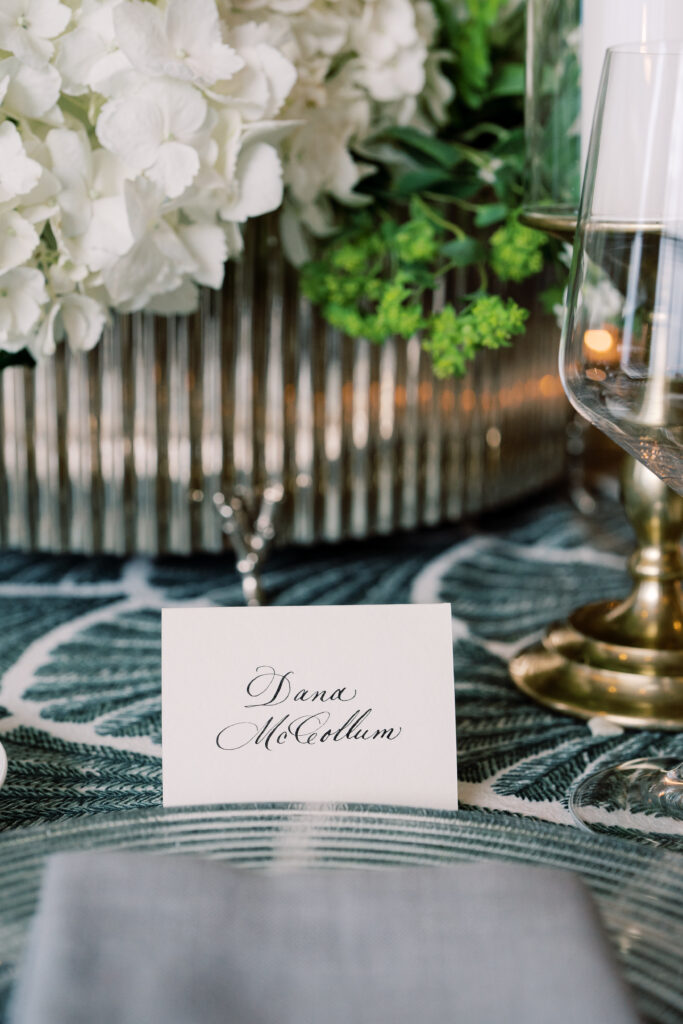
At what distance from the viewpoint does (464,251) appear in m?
0.49

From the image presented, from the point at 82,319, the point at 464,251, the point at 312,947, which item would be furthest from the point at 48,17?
the point at 312,947

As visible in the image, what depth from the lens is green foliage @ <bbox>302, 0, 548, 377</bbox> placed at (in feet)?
1.59

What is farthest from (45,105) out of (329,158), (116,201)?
(329,158)

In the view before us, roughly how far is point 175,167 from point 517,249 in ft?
0.60

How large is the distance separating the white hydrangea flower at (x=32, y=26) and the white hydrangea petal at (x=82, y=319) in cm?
9

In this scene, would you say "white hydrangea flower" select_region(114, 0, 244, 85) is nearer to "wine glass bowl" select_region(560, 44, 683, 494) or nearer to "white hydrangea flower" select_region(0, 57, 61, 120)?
"white hydrangea flower" select_region(0, 57, 61, 120)

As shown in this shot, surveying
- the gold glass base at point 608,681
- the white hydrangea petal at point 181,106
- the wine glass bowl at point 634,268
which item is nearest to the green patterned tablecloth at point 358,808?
the gold glass base at point 608,681

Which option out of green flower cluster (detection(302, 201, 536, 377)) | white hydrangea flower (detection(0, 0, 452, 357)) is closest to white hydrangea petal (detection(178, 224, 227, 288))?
white hydrangea flower (detection(0, 0, 452, 357))

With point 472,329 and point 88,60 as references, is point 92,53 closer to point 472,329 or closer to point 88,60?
point 88,60

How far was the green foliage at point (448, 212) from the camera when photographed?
0.48 m

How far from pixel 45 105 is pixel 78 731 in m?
0.25

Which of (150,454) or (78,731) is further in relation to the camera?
(150,454)

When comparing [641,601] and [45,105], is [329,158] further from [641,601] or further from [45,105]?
[641,601]

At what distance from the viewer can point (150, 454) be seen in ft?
1.89
